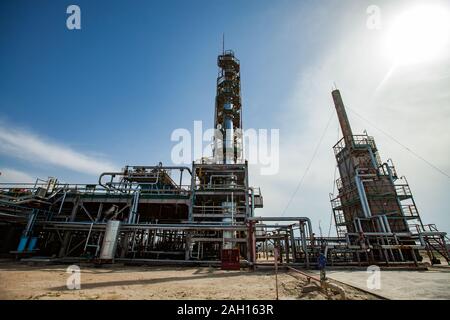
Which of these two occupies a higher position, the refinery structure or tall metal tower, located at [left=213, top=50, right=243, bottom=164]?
tall metal tower, located at [left=213, top=50, right=243, bottom=164]

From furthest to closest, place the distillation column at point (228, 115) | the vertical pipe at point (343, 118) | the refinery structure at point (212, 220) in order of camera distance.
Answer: the distillation column at point (228, 115), the vertical pipe at point (343, 118), the refinery structure at point (212, 220)

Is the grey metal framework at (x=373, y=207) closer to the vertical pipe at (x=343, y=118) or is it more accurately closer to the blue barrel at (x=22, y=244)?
the vertical pipe at (x=343, y=118)

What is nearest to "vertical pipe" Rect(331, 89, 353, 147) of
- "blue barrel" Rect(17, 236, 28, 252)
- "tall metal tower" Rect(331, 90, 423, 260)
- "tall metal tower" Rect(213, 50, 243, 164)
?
"tall metal tower" Rect(331, 90, 423, 260)

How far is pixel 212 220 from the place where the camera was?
19531 mm

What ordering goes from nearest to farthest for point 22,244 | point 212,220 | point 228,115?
point 22,244 < point 212,220 < point 228,115

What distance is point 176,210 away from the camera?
2159 cm

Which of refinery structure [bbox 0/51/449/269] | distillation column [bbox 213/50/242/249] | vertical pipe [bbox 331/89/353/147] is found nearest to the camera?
refinery structure [bbox 0/51/449/269]

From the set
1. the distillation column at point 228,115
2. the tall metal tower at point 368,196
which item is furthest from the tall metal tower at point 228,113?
the tall metal tower at point 368,196

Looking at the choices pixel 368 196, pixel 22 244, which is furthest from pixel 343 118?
pixel 22 244

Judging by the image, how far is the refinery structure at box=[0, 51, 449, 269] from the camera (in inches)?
567

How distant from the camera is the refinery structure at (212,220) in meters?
14.4

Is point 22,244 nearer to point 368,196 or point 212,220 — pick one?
point 212,220

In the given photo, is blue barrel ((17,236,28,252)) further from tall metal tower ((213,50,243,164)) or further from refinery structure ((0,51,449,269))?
tall metal tower ((213,50,243,164))
